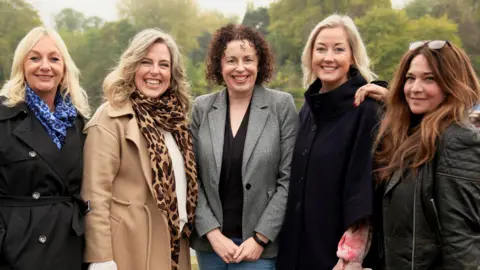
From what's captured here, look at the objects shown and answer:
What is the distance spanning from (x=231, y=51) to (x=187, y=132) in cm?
69

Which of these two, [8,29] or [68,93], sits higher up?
[8,29]

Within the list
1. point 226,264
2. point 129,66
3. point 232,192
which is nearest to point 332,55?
point 232,192

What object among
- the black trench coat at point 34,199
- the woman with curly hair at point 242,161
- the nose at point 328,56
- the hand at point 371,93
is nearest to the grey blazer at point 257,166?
the woman with curly hair at point 242,161

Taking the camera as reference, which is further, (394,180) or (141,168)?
(141,168)

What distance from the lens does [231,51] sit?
4.15m

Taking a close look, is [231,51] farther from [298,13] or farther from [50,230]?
[298,13]

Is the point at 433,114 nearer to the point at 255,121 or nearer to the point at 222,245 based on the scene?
the point at 255,121

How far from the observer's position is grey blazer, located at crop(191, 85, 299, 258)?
397 centimetres

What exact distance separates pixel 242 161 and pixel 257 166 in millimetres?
117

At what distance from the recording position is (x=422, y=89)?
326 cm

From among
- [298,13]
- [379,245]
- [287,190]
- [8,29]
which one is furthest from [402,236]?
[298,13]

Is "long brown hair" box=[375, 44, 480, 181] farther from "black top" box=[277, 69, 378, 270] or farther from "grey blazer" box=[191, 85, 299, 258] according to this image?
"grey blazer" box=[191, 85, 299, 258]

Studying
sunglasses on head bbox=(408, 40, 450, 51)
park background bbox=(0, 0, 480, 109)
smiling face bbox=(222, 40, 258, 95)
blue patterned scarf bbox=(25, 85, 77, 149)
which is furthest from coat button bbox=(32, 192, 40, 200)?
park background bbox=(0, 0, 480, 109)

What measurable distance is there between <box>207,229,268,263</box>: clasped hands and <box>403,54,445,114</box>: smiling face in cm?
143
